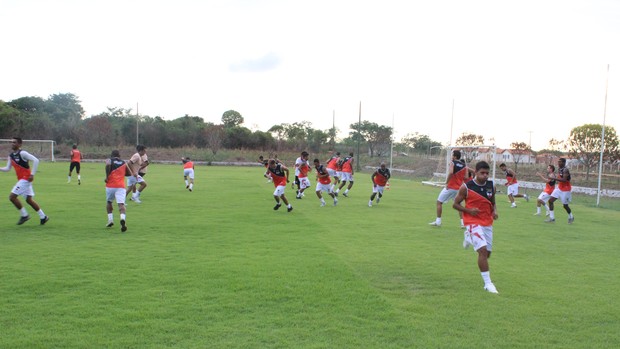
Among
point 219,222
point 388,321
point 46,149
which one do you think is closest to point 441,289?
point 388,321

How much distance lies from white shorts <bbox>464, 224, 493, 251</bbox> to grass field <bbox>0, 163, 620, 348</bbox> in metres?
0.62

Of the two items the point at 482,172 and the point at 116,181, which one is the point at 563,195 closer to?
the point at 482,172

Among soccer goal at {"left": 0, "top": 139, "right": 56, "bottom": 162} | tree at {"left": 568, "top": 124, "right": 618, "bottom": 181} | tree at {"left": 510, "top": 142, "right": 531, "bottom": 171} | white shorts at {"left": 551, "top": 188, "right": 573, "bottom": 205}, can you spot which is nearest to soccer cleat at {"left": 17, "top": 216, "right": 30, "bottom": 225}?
white shorts at {"left": 551, "top": 188, "right": 573, "bottom": 205}

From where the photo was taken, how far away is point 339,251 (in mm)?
8945

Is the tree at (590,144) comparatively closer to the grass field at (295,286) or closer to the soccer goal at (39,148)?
the grass field at (295,286)

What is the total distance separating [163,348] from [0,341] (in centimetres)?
156

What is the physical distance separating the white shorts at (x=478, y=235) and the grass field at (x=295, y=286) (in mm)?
618

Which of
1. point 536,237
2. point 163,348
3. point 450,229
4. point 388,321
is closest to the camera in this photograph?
point 163,348

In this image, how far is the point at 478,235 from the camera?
664cm

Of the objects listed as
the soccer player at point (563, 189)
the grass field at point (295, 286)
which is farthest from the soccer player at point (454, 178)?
the soccer player at point (563, 189)

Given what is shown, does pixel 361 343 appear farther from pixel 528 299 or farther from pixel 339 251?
pixel 339 251

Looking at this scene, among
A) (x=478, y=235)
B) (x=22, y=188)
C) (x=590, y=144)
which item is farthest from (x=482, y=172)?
(x=590, y=144)

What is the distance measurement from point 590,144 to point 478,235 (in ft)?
112

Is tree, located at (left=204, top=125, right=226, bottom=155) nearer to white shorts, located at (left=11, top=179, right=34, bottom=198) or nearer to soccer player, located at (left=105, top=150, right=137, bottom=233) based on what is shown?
white shorts, located at (left=11, top=179, right=34, bottom=198)
